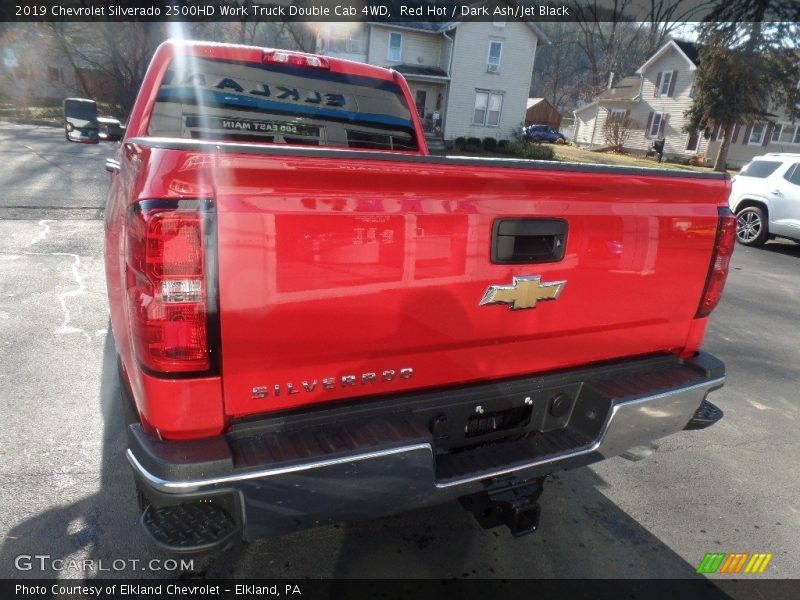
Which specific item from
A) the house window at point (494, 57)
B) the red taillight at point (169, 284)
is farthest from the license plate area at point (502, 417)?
the house window at point (494, 57)

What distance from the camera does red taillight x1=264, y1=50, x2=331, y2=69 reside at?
370cm

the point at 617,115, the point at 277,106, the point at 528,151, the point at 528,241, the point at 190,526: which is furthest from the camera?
the point at 617,115

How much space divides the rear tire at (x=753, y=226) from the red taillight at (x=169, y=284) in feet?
37.6

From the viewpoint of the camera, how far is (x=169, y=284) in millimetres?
1659

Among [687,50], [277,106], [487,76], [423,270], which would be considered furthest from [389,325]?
[687,50]

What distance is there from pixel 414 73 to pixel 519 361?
105ft

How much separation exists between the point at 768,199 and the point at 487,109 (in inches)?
953

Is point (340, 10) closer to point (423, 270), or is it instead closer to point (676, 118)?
point (676, 118)

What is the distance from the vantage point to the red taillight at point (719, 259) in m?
2.58

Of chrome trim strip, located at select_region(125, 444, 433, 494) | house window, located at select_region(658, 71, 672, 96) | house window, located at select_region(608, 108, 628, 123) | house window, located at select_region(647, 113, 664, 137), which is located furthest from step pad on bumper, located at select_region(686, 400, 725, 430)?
house window, located at select_region(608, 108, 628, 123)

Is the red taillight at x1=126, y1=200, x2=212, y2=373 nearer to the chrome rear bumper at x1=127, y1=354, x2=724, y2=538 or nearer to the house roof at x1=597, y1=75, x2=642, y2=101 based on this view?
the chrome rear bumper at x1=127, y1=354, x2=724, y2=538

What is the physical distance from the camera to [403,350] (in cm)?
207

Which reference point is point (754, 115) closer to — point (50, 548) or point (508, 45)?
point (508, 45)

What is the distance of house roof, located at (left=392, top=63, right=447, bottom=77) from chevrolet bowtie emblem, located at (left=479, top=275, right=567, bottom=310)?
31.6 m
